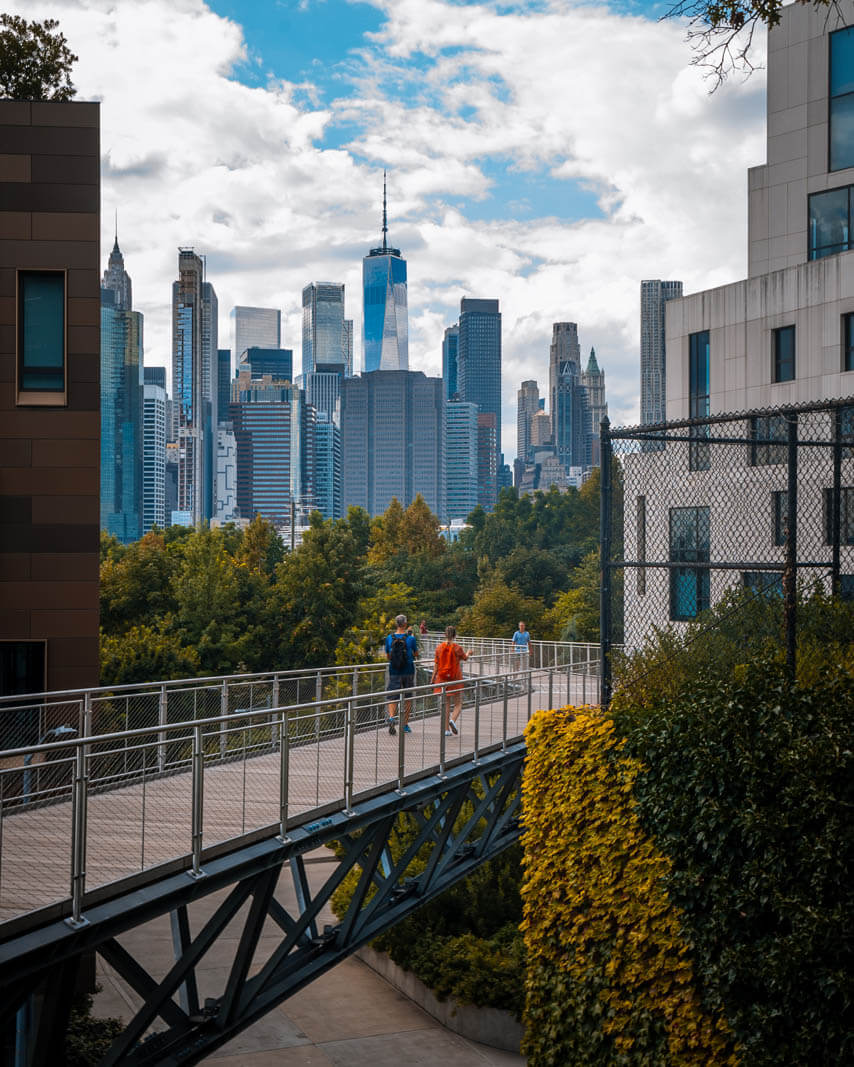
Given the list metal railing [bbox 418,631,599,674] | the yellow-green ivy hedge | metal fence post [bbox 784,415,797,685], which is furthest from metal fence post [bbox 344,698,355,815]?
metal railing [bbox 418,631,599,674]

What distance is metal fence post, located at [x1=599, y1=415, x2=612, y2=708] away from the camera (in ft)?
34.3

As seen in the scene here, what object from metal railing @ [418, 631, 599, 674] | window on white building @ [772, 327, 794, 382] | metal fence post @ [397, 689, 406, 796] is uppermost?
window on white building @ [772, 327, 794, 382]

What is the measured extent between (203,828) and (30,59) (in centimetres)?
1634

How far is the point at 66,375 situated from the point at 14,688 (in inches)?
169

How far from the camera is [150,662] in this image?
38.7 meters

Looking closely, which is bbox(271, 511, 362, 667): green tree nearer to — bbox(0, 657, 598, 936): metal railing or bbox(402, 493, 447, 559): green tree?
bbox(0, 657, 598, 936): metal railing

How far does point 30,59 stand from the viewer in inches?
785

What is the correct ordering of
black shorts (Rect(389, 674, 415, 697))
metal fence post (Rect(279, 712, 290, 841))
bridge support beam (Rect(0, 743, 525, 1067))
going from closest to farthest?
bridge support beam (Rect(0, 743, 525, 1067)) < metal fence post (Rect(279, 712, 290, 841)) < black shorts (Rect(389, 674, 415, 697))

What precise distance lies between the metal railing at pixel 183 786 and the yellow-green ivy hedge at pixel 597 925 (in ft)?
7.36

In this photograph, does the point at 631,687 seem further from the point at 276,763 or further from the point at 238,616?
the point at 238,616

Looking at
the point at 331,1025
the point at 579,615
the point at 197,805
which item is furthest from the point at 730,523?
the point at 579,615

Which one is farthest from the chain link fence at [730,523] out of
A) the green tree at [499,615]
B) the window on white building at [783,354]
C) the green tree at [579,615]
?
the green tree at [499,615]

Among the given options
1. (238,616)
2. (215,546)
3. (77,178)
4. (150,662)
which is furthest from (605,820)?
(215,546)

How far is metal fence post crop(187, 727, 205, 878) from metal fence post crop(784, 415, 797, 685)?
4.90 metres
